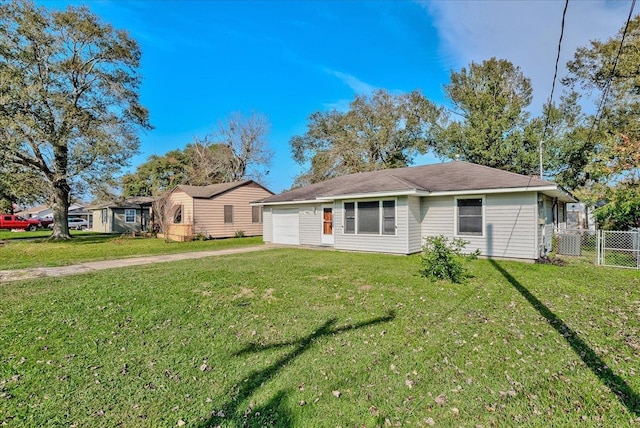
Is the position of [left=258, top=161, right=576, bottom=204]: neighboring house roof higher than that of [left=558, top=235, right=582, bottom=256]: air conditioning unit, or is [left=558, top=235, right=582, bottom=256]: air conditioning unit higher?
[left=258, top=161, right=576, bottom=204]: neighboring house roof

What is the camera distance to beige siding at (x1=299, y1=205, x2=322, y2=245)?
15.4 meters

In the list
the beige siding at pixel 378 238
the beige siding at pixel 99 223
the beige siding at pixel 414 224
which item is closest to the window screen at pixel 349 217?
the beige siding at pixel 378 238

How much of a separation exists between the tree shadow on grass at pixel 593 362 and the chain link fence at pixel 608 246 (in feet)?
20.2

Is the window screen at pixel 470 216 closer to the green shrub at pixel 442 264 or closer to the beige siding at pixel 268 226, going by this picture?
the green shrub at pixel 442 264

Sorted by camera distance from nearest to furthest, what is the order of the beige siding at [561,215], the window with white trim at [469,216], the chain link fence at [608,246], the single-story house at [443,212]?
the chain link fence at [608,246]
the single-story house at [443,212]
the window with white trim at [469,216]
the beige siding at [561,215]

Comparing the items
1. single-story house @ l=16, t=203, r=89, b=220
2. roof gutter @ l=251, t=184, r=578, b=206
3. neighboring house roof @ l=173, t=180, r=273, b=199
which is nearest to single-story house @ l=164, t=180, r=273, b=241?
neighboring house roof @ l=173, t=180, r=273, b=199

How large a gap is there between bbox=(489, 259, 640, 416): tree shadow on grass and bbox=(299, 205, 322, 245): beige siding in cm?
990

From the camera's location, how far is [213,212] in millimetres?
20922

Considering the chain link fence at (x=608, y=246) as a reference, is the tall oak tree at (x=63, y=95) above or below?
above

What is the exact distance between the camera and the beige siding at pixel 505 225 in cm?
1050

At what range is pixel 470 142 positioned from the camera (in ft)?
79.4

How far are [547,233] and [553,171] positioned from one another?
489 inches

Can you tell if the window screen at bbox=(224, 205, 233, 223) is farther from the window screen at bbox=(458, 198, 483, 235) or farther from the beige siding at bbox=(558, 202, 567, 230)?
the beige siding at bbox=(558, 202, 567, 230)

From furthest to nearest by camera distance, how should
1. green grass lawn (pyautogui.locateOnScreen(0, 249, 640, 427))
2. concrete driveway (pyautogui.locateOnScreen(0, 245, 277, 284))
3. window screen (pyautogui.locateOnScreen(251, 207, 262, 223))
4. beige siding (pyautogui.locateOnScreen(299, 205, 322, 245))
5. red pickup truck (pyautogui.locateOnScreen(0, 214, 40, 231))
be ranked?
red pickup truck (pyautogui.locateOnScreen(0, 214, 40, 231))
window screen (pyautogui.locateOnScreen(251, 207, 262, 223))
beige siding (pyautogui.locateOnScreen(299, 205, 322, 245))
concrete driveway (pyautogui.locateOnScreen(0, 245, 277, 284))
green grass lawn (pyautogui.locateOnScreen(0, 249, 640, 427))
